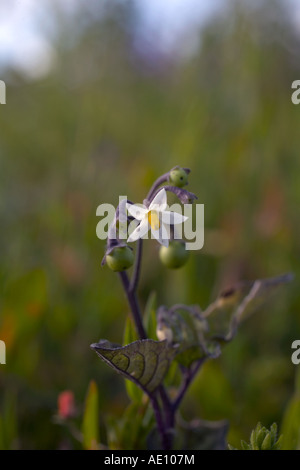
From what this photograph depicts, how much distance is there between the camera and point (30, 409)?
151cm

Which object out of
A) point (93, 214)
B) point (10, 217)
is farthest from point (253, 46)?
point (10, 217)

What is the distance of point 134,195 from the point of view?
225 centimetres

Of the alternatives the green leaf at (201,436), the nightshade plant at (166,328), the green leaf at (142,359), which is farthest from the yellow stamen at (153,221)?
the green leaf at (201,436)

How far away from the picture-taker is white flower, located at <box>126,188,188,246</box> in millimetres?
882

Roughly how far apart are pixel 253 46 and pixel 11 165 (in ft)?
5.19

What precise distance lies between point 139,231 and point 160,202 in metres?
0.06

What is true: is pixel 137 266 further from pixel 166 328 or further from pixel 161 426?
pixel 161 426

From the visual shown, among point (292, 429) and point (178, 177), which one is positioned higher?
point (178, 177)

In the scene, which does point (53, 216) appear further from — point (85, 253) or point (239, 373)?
point (239, 373)

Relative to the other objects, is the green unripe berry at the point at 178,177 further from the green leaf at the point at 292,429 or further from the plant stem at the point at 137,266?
the green leaf at the point at 292,429

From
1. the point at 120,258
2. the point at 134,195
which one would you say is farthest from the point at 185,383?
the point at 134,195

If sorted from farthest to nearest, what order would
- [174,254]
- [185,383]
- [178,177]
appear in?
[185,383] < [174,254] < [178,177]

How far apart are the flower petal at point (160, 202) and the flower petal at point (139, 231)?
30 millimetres

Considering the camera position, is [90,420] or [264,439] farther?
[90,420]
